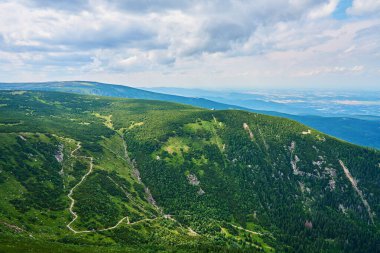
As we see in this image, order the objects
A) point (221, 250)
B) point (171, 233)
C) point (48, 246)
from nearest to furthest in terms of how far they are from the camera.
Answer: point (48, 246) < point (221, 250) < point (171, 233)

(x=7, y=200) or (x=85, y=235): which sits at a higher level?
(x=7, y=200)

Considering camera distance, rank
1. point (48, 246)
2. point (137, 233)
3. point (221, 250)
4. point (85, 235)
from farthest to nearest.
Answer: point (137, 233) < point (221, 250) < point (85, 235) < point (48, 246)

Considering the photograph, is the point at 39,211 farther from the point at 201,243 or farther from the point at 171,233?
the point at 201,243

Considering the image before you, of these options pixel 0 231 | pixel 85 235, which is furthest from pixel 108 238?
pixel 0 231

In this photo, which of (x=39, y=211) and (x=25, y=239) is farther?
(x=39, y=211)

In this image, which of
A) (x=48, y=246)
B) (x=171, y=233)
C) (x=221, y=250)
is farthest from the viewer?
(x=171, y=233)

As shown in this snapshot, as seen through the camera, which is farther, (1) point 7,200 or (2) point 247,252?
A: (2) point 247,252

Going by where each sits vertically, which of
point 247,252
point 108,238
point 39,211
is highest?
point 39,211

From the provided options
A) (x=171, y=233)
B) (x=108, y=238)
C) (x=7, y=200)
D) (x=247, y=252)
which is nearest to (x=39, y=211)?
(x=7, y=200)

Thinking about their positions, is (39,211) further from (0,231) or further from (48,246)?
(48,246)
